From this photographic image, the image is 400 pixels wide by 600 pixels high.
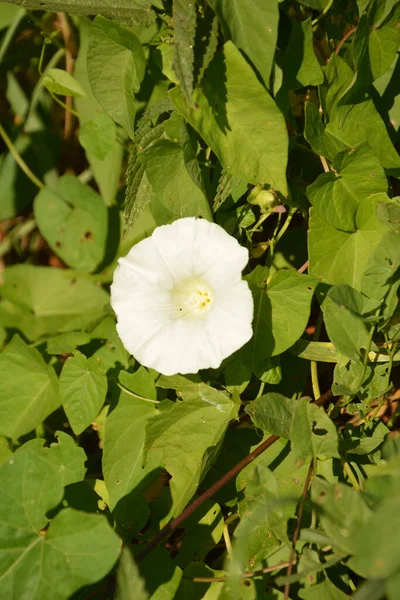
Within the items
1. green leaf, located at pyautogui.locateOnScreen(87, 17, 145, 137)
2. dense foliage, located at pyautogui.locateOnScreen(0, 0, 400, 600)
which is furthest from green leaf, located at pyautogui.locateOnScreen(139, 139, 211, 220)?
green leaf, located at pyautogui.locateOnScreen(87, 17, 145, 137)

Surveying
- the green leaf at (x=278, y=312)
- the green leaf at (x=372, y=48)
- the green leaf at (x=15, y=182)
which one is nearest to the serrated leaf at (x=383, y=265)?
the green leaf at (x=278, y=312)

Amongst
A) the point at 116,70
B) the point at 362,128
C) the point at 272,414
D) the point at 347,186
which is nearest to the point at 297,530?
the point at 272,414

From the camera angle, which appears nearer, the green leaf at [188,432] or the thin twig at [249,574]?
the thin twig at [249,574]

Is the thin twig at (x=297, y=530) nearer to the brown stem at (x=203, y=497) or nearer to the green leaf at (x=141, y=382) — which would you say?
the brown stem at (x=203, y=497)

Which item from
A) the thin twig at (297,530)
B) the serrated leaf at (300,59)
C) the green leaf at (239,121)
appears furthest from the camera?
the serrated leaf at (300,59)

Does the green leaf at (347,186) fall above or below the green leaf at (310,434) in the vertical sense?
above

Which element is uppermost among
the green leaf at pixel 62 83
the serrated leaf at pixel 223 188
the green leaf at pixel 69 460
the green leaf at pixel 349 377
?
the green leaf at pixel 62 83

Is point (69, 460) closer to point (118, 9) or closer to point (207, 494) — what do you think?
point (207, 494)

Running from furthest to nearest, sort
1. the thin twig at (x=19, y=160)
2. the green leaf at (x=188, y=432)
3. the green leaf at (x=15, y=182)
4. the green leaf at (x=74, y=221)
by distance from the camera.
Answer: the green leaf at (x=15, y=182) < the thin twig at (x=19, y=160) < the green leaf at (x=74, y=221) < the green leaf at (x=188, y=432)
